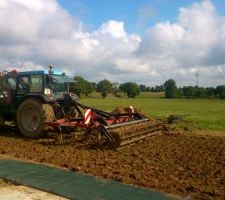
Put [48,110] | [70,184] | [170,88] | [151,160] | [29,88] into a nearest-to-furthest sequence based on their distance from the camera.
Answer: [70,184] < [151,160] < [48,110] < [29,88] < [170,88]

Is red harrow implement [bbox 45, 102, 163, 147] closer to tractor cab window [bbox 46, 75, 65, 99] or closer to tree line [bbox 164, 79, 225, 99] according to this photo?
tractor cab window [bbox 46, 75, 65, 99]

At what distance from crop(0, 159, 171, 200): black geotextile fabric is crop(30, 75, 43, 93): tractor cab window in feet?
17.4

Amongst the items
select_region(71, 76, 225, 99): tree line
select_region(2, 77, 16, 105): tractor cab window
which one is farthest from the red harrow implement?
select_region(71, 76, 225, 99): tree line

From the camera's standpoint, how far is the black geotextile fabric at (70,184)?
7.20 meters

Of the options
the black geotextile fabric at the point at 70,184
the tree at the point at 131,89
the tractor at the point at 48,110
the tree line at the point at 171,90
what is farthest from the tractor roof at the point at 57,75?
the tree at the point at 131,89

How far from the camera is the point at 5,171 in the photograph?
8.77m

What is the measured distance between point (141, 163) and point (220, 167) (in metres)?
1.81

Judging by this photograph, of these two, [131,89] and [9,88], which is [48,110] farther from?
[131,89]

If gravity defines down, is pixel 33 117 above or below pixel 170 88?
below

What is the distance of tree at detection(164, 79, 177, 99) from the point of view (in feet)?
398

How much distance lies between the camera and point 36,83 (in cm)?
1450

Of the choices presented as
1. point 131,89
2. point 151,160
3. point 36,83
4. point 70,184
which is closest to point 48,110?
point 36,83

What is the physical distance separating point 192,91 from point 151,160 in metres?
114

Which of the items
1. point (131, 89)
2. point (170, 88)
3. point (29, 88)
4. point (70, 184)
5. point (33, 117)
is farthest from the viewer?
point (170, 88)
